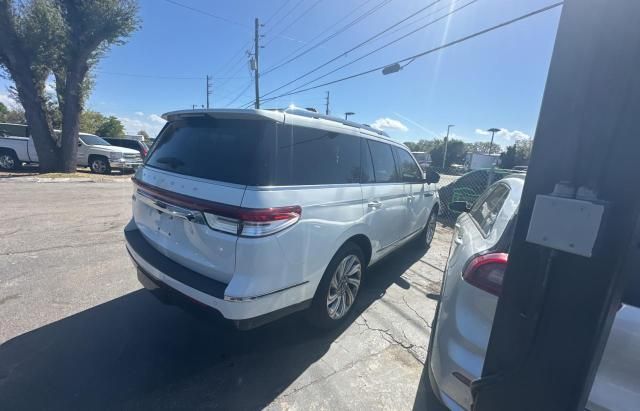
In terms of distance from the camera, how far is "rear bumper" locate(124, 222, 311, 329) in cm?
203

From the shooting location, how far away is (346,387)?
7.66 feet

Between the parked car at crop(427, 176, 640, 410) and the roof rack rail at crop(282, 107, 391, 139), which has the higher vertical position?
the roof rack rail at crop(282, 107, 391, 139)

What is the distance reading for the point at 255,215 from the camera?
1.96 meters

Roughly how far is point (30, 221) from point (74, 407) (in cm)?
553

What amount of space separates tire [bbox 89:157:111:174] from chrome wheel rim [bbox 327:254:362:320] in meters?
16.0

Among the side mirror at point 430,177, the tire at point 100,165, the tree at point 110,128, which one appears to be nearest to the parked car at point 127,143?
the tire at point 100,165

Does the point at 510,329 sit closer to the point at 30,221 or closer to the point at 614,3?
the point at 614,3

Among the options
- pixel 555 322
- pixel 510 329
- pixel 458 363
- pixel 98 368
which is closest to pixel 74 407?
pixel 98 368

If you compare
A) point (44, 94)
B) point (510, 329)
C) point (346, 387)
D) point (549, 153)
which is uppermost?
point (44, 94)

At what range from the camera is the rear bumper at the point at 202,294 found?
2.03 metres

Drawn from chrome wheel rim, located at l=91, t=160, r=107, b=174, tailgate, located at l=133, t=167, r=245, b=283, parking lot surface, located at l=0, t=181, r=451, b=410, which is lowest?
parking lot surface, located at l=0, t=181, r=451, b=410

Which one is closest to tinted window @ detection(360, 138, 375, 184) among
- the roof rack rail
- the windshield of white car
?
the roof rack rail

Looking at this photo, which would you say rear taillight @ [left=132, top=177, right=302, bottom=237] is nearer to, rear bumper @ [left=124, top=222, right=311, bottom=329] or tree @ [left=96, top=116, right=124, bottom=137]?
rear bumper @ [left=124, top=222, right=311, bottom=329]

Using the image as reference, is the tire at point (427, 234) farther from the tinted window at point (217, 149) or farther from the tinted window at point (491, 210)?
the tinted window at point (217, 149)
